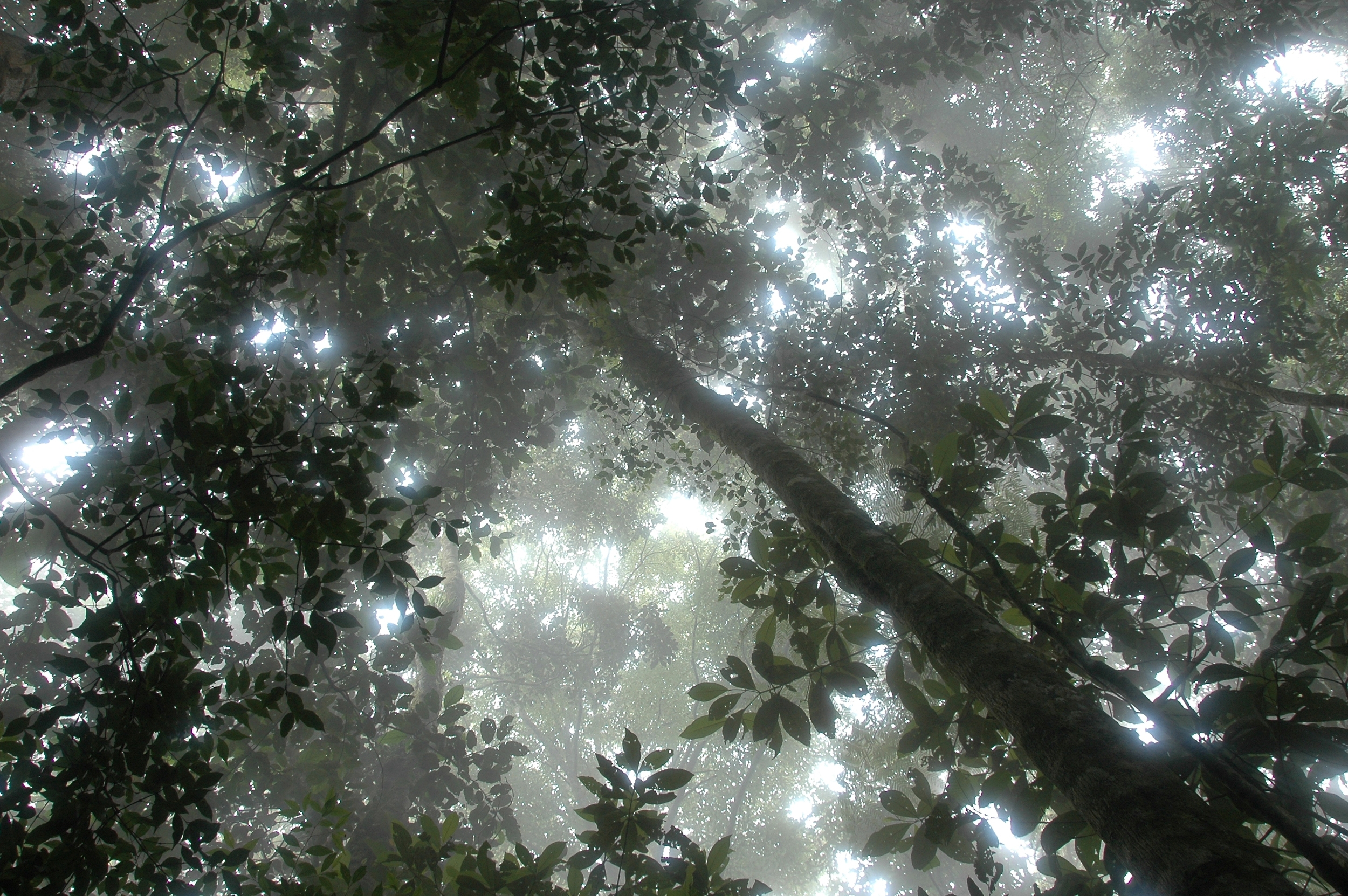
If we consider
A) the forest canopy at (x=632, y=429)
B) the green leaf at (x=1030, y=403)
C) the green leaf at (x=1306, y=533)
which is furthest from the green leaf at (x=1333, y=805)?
the green leaf at (x=1030, y=403)

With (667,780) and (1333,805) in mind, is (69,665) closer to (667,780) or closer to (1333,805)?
(667,780)

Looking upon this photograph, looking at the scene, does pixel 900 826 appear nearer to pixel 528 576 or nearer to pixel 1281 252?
pixel 1281 252

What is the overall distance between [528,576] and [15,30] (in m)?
17.8

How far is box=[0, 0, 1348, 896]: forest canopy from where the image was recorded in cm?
171

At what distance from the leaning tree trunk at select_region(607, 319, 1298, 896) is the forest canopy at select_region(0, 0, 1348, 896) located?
1 cm

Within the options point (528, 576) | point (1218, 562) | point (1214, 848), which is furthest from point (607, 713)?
point (1214, 848)

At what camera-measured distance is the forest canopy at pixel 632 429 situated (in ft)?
5.61

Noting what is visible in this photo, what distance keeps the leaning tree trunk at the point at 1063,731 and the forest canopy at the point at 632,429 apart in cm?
1

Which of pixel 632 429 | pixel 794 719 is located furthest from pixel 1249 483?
pixel 632 429

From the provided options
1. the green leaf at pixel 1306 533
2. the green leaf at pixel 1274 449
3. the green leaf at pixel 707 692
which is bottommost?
the green leaf at pixel 707 692

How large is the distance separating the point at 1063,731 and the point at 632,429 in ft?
20.0

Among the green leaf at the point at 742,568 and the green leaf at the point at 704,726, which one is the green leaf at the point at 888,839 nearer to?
the green leaf at the point at 704,726

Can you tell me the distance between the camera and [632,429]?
723 centimetres

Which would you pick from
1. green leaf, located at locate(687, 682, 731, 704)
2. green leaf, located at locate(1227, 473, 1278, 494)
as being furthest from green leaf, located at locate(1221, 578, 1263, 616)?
green leaf, located at locate(687, 682, 731, 704)
